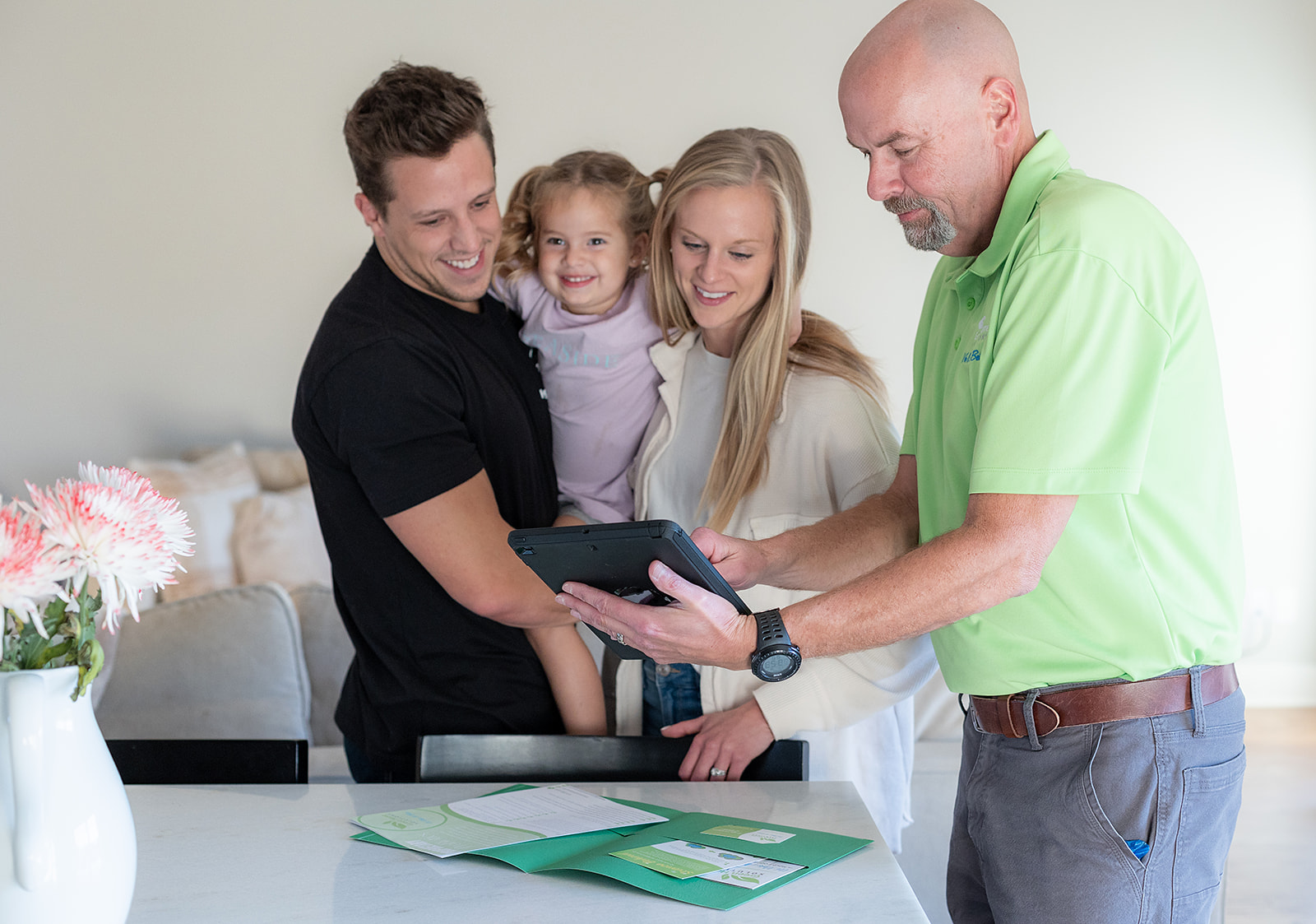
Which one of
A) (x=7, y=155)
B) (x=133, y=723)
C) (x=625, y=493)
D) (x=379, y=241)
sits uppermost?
(x=7, y=155)

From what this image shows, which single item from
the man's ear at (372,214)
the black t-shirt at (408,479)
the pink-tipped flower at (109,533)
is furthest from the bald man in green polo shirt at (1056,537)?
the man's ear at (372,214)

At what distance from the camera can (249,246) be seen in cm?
448

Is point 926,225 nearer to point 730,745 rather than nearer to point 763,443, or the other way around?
point 763,443

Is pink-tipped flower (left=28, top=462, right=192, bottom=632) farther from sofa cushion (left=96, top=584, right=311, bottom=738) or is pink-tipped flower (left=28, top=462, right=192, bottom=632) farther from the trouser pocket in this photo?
sofa cushion (left=96, top=584, right=311, bottom=738)

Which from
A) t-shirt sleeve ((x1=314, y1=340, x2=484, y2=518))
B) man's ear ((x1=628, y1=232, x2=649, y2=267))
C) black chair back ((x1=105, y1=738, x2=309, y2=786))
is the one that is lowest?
black chair back ((x1=105, y1=738, x2=309, y2=786))

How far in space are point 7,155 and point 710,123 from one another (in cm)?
295

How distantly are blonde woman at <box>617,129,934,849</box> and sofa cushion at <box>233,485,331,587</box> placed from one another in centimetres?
203

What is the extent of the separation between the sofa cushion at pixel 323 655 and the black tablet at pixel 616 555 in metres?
1.82

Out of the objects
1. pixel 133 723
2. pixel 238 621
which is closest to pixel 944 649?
pixel 238 621

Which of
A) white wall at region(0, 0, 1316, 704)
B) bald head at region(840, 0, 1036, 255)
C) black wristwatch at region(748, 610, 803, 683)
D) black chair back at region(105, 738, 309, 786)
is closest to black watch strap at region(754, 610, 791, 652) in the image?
black wristwatch at region(748, 610, 803, 683)

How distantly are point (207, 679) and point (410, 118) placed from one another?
5.96 feet

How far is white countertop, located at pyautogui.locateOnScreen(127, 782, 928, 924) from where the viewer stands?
1074 mm

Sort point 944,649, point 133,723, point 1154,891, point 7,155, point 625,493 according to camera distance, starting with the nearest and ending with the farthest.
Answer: point 1154,891, point 944,649, point 625,493, point 133,723, point 7,155

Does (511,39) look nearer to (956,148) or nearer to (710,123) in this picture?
(710,123)
